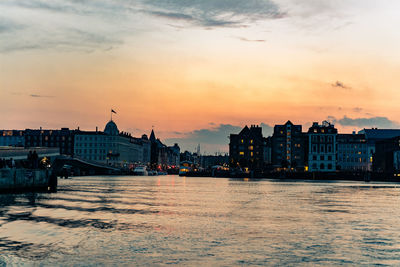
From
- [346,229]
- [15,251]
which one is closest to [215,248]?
[15,251]

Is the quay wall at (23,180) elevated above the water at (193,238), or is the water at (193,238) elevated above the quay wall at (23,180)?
the quay wall at (23,180)

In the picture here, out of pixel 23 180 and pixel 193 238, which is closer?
pixel 193 238

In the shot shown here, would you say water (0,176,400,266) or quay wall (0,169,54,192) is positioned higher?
quay wall (0,169,54,192)

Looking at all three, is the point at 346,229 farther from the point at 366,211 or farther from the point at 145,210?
the point at 145,210

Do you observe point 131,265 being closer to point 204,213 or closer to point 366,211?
point 204,213

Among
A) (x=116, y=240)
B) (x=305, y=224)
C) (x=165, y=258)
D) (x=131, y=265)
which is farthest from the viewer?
(x=305, y=224)

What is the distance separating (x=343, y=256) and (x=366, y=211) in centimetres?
2581

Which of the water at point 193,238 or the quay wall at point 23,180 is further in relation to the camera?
the quay wall at point 23,180

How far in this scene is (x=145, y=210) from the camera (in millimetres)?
47375

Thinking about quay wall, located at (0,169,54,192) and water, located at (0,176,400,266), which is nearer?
water, located at (0,176,400,266)

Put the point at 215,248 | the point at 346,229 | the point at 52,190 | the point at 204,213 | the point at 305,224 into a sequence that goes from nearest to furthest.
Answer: the point at 215,248
the point at 346,229
the point at 305,224
the point at 204,213
the point at 52,190

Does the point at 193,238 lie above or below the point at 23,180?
below

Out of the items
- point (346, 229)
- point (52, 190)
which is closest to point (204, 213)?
point (346, 229)

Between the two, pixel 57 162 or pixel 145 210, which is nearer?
pixel 145 210
